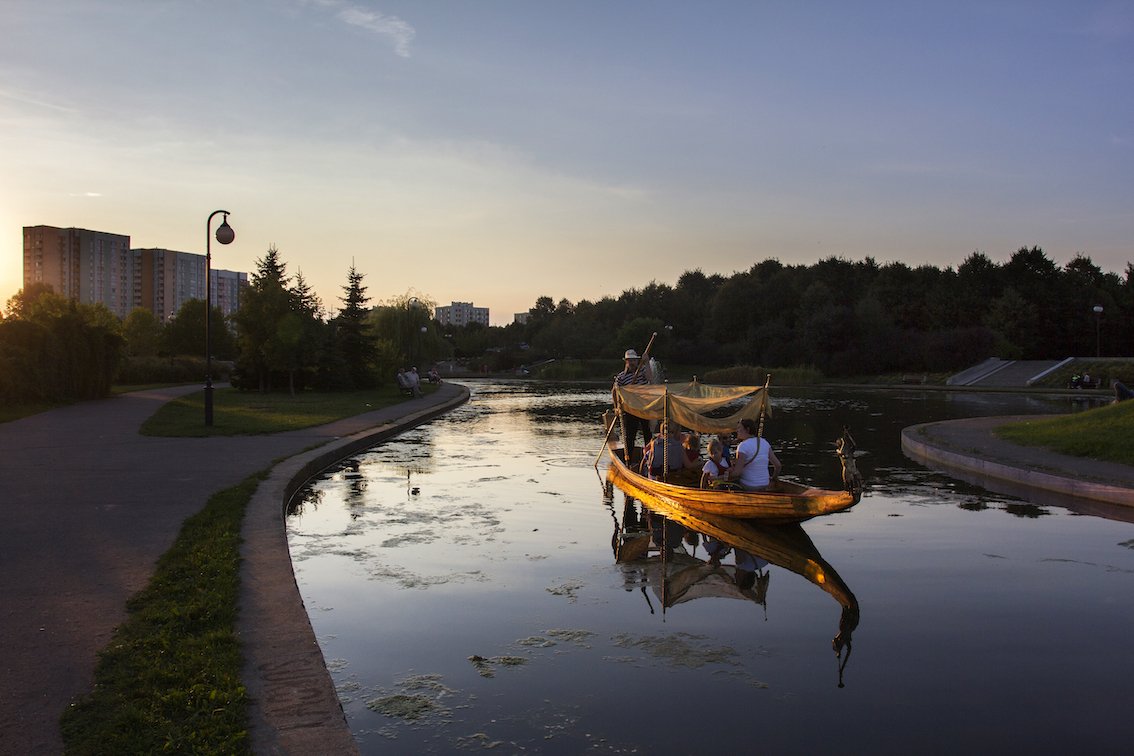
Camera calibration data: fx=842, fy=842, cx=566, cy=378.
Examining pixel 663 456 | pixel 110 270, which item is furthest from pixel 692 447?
pixel 110 270

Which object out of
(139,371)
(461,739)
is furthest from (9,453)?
(139,371)

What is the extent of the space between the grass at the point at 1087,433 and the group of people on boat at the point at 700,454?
7294mm

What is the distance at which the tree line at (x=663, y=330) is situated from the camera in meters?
35.0

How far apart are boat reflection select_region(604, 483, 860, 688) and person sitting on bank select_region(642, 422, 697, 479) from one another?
94 centimetres

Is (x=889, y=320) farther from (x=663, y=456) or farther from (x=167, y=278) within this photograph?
(x=167, y=278)

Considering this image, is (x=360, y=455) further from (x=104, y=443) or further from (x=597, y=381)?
(x=597, y=381)

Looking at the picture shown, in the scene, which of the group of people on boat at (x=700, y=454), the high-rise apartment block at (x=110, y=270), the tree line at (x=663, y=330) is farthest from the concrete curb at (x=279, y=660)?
the high-rise apartment block at (x=110, y=270)

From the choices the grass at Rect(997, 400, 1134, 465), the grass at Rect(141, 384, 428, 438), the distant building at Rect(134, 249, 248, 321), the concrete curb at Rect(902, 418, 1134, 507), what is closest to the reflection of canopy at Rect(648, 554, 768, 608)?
the concrete curb at Rect(902, 418, 1134, 507)

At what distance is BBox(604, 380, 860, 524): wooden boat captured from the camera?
1005 cm

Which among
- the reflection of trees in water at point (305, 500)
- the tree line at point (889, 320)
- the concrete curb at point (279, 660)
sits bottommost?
the reflection of trees in water at point (305, 500)

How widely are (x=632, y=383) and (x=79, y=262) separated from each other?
482 ft

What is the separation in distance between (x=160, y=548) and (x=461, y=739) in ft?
17.8

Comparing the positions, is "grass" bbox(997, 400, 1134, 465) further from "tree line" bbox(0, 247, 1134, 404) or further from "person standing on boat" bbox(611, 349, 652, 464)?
"tree line" bbox(0, 247, 1134, 404)

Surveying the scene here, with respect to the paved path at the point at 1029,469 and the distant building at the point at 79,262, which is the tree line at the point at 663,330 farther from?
the distant building at the point at 79,262
